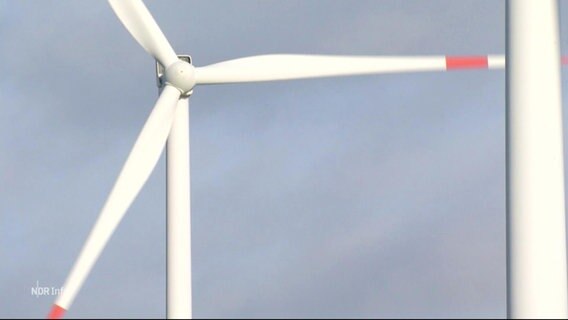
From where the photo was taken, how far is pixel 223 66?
1315 inches

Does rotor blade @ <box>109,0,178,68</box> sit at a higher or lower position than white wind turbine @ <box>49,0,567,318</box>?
higher

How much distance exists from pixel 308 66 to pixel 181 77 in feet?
11.8

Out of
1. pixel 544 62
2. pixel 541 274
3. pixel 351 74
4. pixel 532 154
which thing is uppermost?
pixel 351 74

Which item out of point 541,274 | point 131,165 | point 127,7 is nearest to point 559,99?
point 541,274

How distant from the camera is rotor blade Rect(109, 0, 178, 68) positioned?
32906mm

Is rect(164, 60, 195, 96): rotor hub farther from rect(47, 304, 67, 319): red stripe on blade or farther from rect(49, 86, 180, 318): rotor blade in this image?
rect(47, 304, 67, 319): red stripe on blade

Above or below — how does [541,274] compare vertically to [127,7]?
below

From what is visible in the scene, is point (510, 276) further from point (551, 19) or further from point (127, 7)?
point (127, 7)

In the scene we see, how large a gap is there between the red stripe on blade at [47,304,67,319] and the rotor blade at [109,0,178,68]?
8.60 meters

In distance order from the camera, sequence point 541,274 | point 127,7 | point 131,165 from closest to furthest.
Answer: point 541,274 → point 131,165 → point 127,7

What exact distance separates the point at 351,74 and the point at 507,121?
50.5ft

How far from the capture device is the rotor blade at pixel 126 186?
2750cm

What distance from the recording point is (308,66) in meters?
33.9

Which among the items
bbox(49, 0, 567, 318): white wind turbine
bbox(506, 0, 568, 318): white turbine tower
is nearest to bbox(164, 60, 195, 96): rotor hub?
bbox(49, 0, 567, 318): white wind turbine
